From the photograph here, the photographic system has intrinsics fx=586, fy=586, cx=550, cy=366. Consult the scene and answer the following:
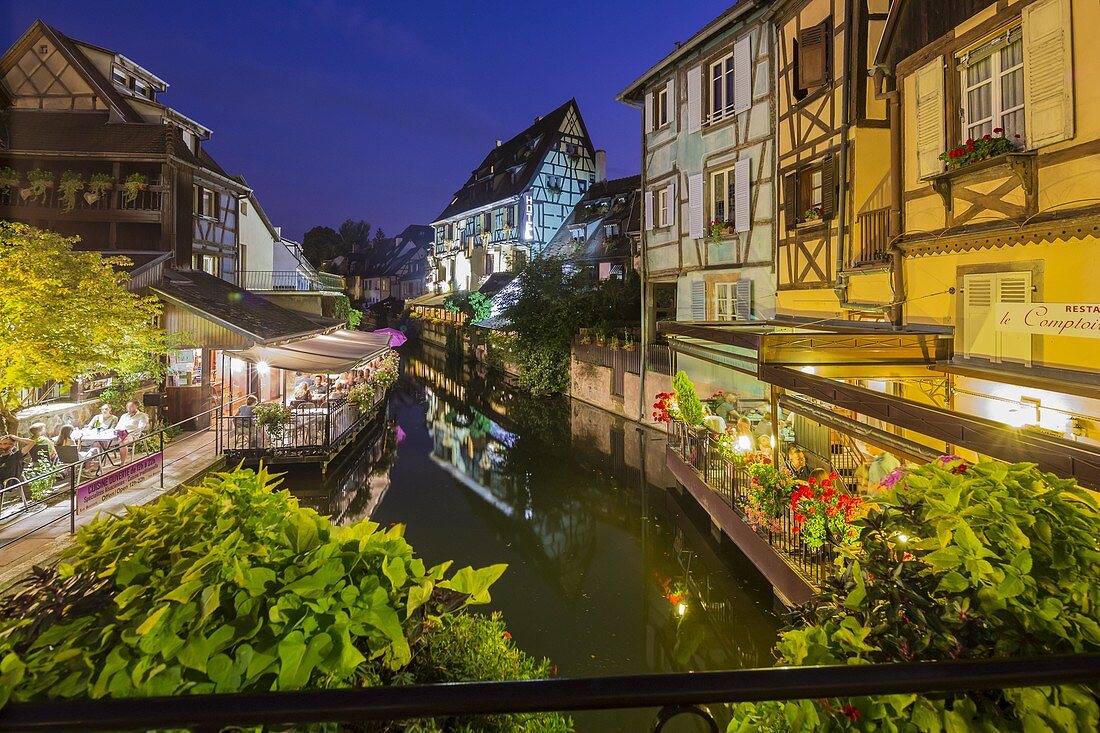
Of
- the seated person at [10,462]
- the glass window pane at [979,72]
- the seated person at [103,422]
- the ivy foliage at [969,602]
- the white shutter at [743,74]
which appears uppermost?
the white shutter at [743,74]

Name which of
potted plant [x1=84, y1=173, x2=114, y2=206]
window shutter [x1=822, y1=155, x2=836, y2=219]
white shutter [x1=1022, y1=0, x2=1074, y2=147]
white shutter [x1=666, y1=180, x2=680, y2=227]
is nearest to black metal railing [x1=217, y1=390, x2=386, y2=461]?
potted plant [x1=84, y1=173, x2=114, y2=206]

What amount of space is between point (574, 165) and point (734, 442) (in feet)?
134

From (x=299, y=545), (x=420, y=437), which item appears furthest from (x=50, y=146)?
(x=299, y=545)

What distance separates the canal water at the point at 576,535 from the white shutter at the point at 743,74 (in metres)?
10.8

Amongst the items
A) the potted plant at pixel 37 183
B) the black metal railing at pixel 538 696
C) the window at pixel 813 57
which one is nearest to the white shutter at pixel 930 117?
the window at pixel 813 57

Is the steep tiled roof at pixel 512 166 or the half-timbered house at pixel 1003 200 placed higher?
the steep tiled roof at pixel 512 166

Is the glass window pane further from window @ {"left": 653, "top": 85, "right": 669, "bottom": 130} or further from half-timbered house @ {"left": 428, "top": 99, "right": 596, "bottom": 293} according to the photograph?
half-timbered house @ {"left": 428, "top": 99, "right": 596, "bottom": 293}

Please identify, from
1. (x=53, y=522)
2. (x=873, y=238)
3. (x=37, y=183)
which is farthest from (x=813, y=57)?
(x=37, y=183)

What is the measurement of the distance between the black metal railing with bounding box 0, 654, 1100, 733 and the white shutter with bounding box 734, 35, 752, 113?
1856 cm

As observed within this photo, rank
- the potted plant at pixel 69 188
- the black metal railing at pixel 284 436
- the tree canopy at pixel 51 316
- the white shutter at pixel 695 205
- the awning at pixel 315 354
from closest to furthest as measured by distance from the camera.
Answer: the tree canopy at pixel 51 316, the black metal railing at pixel 284 436, the awning at pixel 315 354, the white shutter at pixel 695 205, the potted plant at pixel 69 188

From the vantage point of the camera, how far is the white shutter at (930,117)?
30.2 ft

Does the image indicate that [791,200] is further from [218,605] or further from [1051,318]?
[218,605]

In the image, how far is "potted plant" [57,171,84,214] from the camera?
2172 cm

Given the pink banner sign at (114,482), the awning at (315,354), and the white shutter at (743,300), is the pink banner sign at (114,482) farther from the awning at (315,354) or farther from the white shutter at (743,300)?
the white shutter at (743,300)
